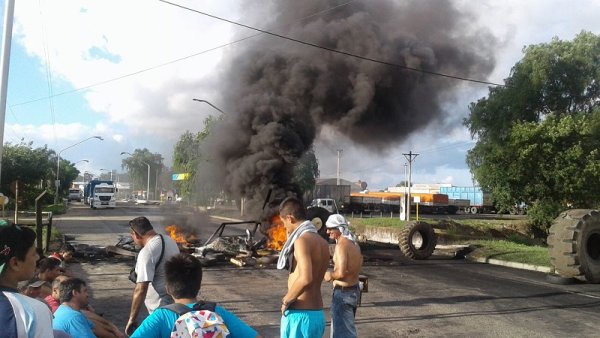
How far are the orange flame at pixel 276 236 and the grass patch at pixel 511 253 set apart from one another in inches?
230

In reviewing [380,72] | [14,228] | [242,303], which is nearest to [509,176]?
[380,72]

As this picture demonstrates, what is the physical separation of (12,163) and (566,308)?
36.7 meters

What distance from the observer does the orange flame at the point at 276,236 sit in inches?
599

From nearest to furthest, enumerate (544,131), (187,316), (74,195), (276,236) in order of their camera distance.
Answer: (187,316), (276,236), (544,131), (74,195)

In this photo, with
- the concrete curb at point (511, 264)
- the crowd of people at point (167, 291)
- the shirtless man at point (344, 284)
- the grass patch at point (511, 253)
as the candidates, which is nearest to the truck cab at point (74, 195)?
the grass patch at point (511, 253)

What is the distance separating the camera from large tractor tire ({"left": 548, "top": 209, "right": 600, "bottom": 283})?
1111cm

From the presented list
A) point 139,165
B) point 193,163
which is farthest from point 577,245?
point 139,165

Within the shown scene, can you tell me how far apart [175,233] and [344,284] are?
13083 mm

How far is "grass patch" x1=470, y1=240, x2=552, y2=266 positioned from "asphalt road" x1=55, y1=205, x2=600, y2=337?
1.13 meters

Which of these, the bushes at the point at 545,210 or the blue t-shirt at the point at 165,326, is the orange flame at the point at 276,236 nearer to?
the bushes at the point at 545,210

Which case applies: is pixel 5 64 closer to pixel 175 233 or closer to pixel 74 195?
pixel 175 233

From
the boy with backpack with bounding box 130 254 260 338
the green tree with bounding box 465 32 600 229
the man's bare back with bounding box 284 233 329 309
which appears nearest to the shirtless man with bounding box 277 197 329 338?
the man's bare back with bounding box 284 233 329 309

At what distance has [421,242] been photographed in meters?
16.0

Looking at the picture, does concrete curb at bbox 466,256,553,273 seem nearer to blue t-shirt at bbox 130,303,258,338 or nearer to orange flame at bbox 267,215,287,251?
orange flame at bbox 267,215,287,251
